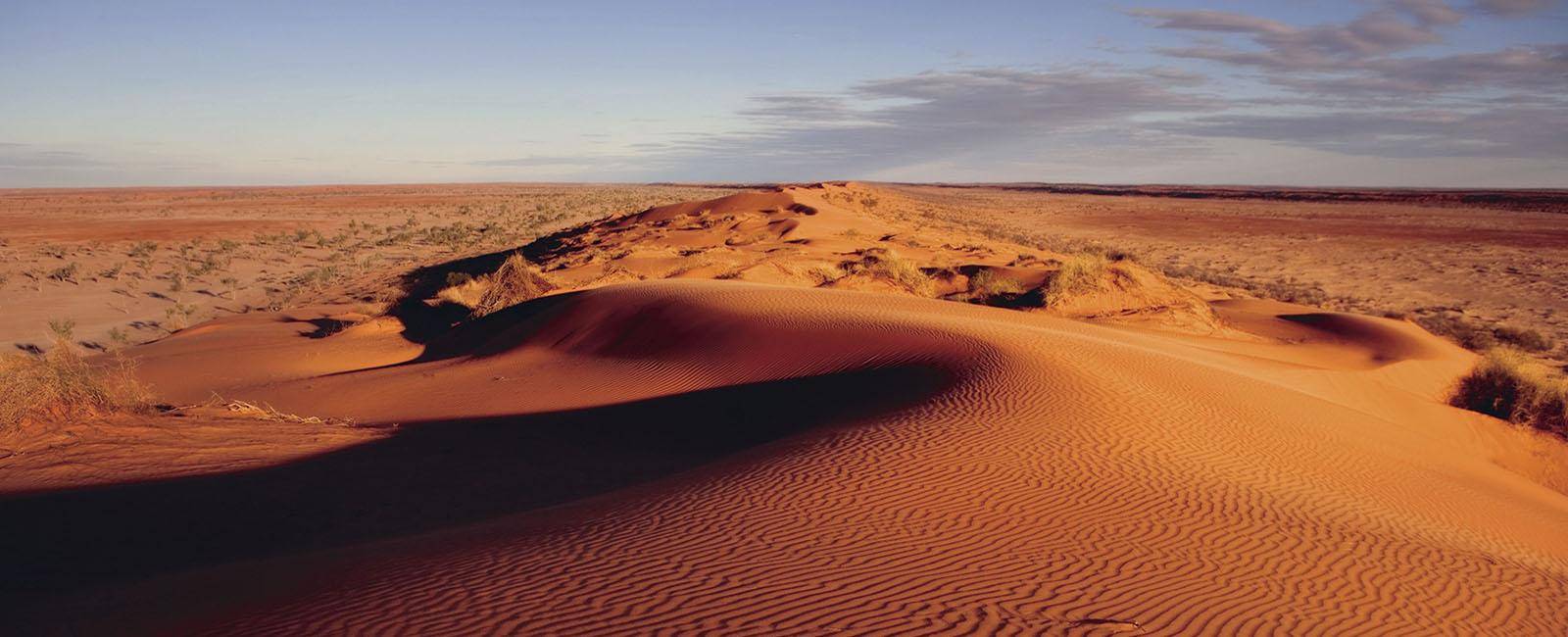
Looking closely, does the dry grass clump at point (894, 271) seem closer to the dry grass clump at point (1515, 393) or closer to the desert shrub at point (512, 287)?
the desert shrub at point (512, 287)

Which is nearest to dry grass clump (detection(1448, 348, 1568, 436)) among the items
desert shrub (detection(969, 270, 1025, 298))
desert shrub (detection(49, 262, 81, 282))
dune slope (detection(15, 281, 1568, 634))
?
dune slope (detection(15, 281, 1568, 634))

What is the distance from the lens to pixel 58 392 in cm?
928

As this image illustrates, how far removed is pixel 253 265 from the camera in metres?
31.7

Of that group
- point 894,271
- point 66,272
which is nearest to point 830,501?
point 894,271

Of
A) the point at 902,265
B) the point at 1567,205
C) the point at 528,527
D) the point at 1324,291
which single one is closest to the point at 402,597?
the point at 528,527

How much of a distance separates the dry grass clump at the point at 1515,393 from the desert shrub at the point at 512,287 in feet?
55.4

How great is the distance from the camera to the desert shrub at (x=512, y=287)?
19891 mm

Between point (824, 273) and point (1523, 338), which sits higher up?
point (824, 273)

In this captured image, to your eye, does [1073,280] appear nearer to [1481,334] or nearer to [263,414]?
[1481,334]

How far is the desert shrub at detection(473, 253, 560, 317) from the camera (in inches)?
783

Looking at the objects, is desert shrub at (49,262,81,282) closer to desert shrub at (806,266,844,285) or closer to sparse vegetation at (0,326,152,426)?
sparse vegetation at (0,326,152,426)

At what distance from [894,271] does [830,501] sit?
15854 millimetres

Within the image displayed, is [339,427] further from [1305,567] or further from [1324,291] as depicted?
[1324,291]

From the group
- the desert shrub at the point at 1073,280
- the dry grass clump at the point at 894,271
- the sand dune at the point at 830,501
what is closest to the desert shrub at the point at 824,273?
the dry grass clump at the point at 894,271
